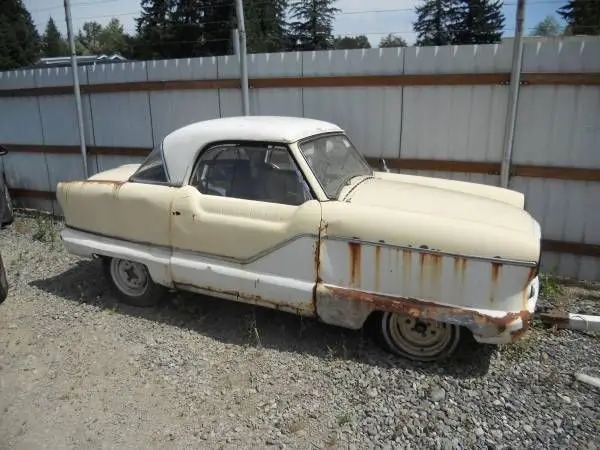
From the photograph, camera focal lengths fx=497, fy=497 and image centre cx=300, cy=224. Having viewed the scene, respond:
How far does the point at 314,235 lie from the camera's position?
3480 mm

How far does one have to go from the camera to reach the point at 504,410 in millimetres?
3066

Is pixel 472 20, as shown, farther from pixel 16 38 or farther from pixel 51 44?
pixel 51 44

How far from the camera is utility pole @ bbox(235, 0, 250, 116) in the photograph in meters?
5.72

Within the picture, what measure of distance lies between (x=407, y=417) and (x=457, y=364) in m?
0.72

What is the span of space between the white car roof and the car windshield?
0.10 m

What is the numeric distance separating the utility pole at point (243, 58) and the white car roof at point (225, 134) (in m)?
1.80

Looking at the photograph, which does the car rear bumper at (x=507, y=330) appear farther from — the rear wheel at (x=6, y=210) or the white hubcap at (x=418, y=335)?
the rear wheel at (x=6, y=210)

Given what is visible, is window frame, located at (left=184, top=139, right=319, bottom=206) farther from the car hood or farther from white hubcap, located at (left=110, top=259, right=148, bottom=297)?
white hubcap, located at (left=110, top=259, right=148, bottom=297)

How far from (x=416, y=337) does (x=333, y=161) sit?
1533mm

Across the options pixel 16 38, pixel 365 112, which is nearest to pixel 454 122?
pixel 365 112

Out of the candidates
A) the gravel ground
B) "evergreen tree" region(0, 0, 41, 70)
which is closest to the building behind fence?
the gravel ground

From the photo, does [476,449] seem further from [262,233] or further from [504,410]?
[262,233]

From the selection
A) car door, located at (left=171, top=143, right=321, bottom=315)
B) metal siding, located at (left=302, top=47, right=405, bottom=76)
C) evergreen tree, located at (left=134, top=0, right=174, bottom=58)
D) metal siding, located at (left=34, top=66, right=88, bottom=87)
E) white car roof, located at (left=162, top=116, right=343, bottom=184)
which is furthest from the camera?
evergreen tree, located at (left=134, top=0, right=174, bottom=58)

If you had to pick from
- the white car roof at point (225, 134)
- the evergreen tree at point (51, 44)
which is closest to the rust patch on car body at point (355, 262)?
the white car roof at point (225, 134)
